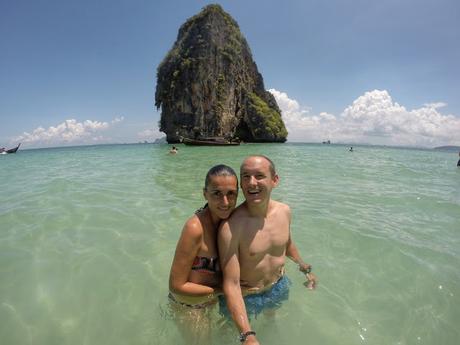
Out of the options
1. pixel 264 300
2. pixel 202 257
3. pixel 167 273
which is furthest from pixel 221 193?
pixel 167 273

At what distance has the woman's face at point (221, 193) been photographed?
2318mm

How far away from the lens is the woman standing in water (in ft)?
7.65

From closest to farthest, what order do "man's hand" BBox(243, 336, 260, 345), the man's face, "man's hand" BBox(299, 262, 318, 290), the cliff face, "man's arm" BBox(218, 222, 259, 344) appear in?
"man's hand" BBox(243, 336, 260, 345)
"man's arm" BBox(218, 222, 259, 344)
the man's face
"man's hand" BBox(299, 262, 318, 290)
the cliff face

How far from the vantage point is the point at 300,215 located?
6297 mm

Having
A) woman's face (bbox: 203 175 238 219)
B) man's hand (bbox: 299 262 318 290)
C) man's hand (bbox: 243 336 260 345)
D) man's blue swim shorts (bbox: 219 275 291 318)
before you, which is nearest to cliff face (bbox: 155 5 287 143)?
man's hand (bbox: 299 262 318 290)

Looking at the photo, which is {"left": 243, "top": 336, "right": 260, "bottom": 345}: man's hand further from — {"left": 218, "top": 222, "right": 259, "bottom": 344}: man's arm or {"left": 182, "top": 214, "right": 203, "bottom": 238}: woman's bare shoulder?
{"left": 182, "top": 214, "right": 203, "bottom": 238}: woman's bare shoulder

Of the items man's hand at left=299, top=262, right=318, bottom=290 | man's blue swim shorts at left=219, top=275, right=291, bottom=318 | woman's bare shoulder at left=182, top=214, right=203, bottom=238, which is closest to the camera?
woman's bare shoulder at left=182, top=214, right=203, bottom=238

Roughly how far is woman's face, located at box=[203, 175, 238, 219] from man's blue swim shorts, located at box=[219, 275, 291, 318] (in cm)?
86

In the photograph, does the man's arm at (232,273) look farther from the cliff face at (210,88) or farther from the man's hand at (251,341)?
the cliff face at (210,88)

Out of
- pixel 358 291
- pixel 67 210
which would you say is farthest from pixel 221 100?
pixel 358 291

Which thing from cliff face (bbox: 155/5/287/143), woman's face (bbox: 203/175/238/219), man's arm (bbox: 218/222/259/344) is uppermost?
cliff face (bbox: 155/5/287/143)

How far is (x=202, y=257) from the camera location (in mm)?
2445

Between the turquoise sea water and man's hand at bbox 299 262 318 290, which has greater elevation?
man's hand at bbox 299 262 318 290

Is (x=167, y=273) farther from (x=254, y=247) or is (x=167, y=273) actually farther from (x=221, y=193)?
(x=221, y=193)
